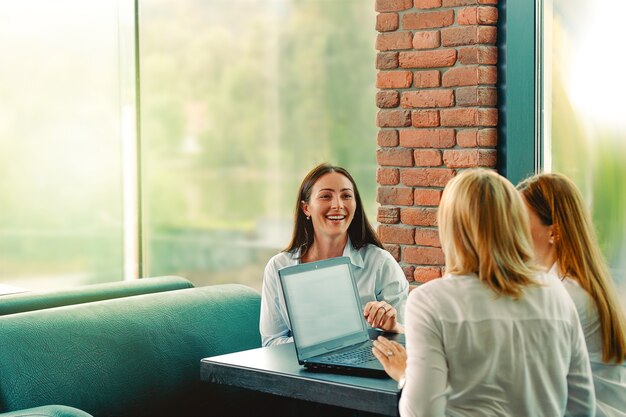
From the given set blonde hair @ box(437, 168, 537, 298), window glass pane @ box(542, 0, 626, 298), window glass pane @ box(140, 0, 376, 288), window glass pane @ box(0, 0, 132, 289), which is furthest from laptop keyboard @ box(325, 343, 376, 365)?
window glass pane @ box(0, 0, 132, 289)

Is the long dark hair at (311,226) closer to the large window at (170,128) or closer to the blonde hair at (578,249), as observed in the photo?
the large window at (170,128)

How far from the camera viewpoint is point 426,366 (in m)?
1.99

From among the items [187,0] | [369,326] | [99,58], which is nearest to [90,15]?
[99,58]

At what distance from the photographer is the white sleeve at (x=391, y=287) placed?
3.39 metres

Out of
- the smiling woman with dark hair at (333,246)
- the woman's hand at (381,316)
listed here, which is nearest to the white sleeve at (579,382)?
the woman's hand at (381,316)

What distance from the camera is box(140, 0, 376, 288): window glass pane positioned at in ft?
14.6

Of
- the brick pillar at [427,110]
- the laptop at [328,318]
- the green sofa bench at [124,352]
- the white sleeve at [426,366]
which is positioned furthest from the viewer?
the brick pillar at [427,110]

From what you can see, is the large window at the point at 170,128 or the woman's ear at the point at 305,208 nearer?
the woman's ear at the point at 305,208

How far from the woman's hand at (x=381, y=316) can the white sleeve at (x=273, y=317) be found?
360 mm

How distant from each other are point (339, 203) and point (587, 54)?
1.20m

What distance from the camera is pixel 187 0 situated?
16.7 feet

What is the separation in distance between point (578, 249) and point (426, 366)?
65 centimetres

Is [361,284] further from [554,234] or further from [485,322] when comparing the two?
[485,322]

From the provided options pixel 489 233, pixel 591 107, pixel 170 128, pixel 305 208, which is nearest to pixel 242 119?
pixel 170 128
